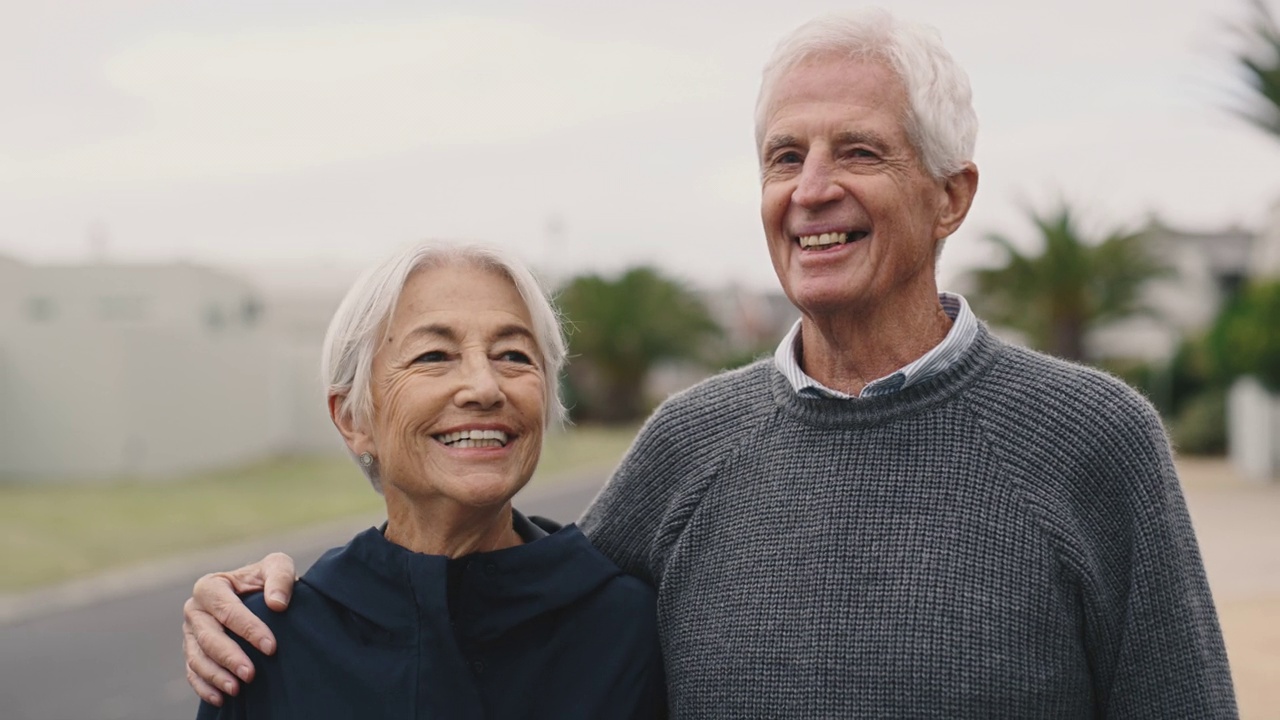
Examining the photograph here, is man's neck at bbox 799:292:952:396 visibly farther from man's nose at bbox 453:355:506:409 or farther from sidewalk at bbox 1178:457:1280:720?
sidewalk at bbox 1178:457:1280:720

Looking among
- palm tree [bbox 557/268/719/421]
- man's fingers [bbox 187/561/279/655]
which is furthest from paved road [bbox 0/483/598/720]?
palm tree [bbox 557/268/719/421]

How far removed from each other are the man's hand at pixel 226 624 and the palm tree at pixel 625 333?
134ft

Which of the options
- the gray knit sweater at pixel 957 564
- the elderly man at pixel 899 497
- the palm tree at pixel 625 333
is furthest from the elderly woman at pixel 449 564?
the palm tree at pixel 625 333

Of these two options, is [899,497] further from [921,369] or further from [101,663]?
[101,663]

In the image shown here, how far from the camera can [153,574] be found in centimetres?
1439

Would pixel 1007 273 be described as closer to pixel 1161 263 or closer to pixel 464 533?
pixel 1161 263

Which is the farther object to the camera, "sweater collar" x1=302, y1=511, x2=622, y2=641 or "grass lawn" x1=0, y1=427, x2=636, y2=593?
"grass lawn" x1=0, y1=427, x2=636, y2=593

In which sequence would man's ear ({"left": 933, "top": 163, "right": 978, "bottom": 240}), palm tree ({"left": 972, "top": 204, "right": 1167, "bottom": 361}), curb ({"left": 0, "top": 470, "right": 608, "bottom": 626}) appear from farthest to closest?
palm tree ({"left": 972, "top": 204, "right": 1167, "bottom": 361})
curb ({"left": 0, "top": 470, "right": 608, "bottom": 626})
man's ear ({"left": 933, "top": 163, "right": 978, "bottom": 240})

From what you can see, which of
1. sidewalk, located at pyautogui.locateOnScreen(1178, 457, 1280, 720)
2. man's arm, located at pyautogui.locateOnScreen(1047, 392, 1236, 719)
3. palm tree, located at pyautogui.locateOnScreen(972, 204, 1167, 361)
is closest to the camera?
man's arm, located at pyautogui.locateOnScreen(1047, 392, 1236, 719)

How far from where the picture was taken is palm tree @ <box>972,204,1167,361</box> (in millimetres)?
26906

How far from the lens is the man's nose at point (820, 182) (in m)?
2.51

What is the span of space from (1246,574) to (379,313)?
425 inches

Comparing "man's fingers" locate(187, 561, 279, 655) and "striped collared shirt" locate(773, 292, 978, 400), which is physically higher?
"striped collared shirt" locate(773, 292, 978, 400)

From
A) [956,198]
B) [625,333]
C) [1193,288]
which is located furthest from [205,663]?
[625,333]
